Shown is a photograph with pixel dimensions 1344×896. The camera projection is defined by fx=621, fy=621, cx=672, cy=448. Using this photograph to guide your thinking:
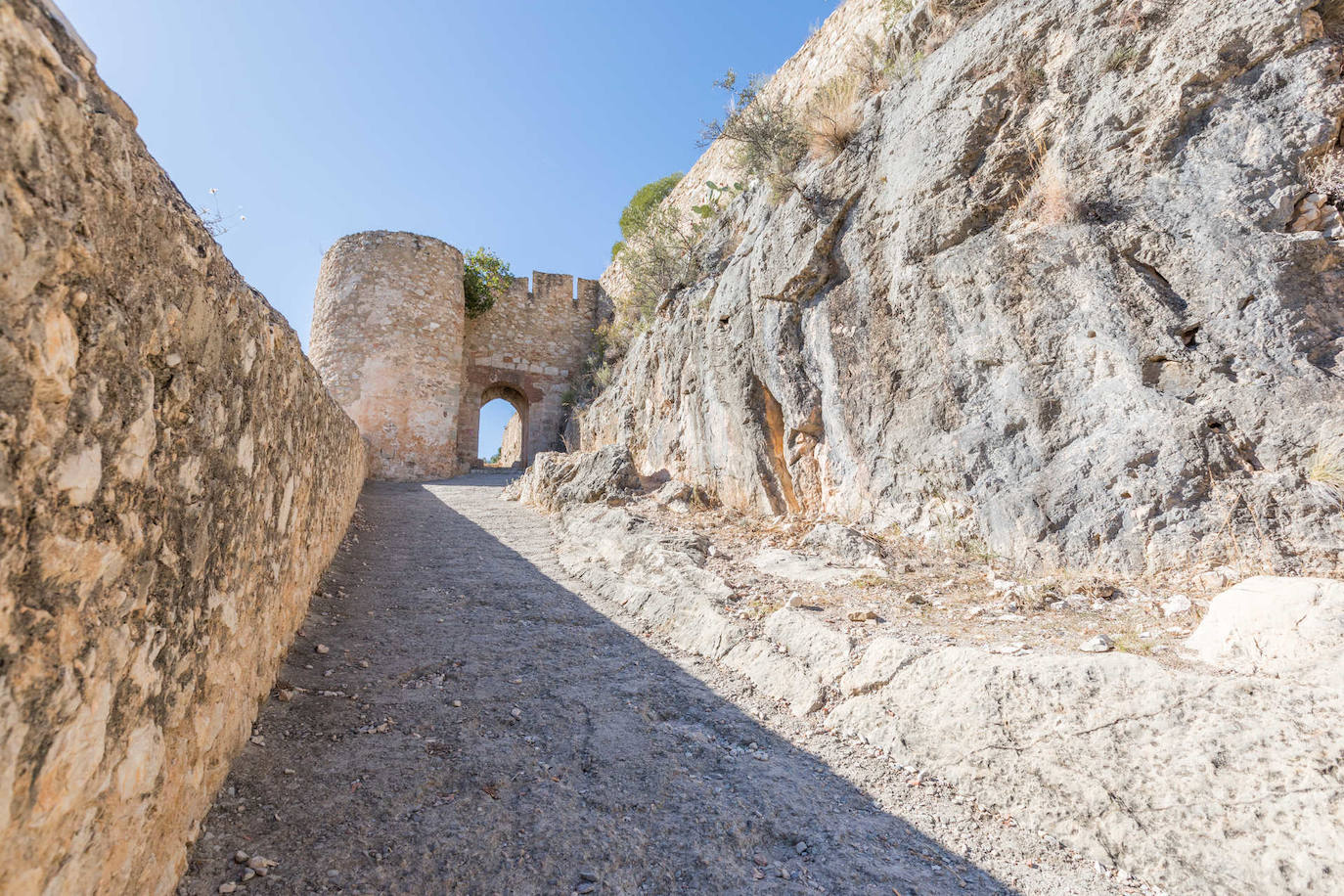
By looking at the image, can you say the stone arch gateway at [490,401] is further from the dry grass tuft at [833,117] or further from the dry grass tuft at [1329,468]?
the dry grass tuft at [1329,468]

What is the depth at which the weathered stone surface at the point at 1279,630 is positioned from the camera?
1.94 metres

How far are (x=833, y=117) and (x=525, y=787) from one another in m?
6.19

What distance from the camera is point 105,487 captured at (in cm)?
112

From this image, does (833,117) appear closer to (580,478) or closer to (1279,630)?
(580,478)

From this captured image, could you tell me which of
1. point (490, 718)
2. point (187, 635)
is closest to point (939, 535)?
point (490, 718)

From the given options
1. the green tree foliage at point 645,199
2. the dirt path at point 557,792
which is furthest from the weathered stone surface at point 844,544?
the green tree foliage at point 645,199

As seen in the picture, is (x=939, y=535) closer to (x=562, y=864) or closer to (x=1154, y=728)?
(x=1154, y=728)

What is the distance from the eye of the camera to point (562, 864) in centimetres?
175

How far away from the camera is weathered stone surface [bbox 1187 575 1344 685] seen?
1.94 metres

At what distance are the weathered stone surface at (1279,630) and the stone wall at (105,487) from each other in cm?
308

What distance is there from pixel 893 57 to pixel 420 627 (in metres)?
6.52

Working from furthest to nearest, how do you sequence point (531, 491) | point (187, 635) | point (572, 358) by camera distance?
point (572, 358) → point (531, 491) → point (187, 635)

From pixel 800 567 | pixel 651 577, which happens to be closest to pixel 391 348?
pixel 651 577

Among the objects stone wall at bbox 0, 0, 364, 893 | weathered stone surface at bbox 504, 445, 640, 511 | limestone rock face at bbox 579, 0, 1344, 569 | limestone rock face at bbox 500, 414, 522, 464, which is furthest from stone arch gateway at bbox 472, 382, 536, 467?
stone wall at bbox 0, 0, 364, 893
